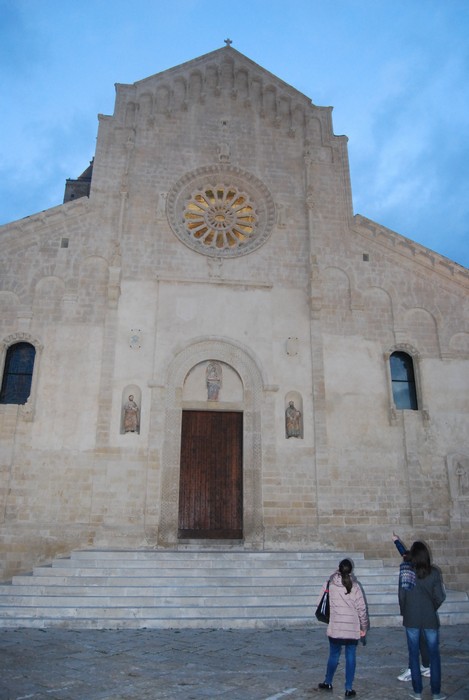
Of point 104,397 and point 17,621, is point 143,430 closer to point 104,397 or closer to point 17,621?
point 104,397

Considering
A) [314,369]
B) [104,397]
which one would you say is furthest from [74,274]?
[314,369]

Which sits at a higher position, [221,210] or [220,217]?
[221,210]

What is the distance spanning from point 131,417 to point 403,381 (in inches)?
333

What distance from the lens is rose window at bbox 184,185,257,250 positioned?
1831cm

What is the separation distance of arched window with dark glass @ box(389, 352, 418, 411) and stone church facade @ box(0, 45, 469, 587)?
0.07 m

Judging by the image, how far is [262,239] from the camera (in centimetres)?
1814

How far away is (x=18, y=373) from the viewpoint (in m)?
16.1

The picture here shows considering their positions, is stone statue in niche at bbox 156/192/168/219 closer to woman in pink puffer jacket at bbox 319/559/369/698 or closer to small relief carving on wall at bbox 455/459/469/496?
small relief carving on wall at bbox 455/459/469/496

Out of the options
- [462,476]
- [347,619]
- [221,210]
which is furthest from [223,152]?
[347,619]

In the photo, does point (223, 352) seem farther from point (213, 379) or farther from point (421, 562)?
point (421, 562)

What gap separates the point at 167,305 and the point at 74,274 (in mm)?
2994

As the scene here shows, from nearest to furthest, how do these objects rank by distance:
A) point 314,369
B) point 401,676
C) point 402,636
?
point 401,676, point 402,636, point 314,369

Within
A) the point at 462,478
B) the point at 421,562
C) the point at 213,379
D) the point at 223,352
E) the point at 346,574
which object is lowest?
the point at 346,574

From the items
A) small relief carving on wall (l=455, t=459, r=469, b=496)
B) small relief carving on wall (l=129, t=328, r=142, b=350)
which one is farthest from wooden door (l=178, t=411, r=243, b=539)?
small relief carving on wall (l=455, t=459, r=469, b=496)
